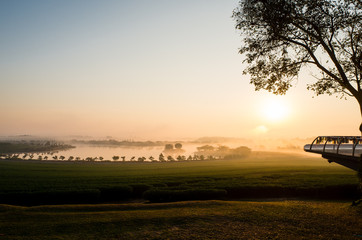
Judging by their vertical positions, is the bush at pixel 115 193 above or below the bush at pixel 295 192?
below

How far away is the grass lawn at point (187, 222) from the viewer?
11508 millimetres

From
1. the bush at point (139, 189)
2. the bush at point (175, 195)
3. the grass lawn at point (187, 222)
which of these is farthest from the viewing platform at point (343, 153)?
the bush at point (139, 189)

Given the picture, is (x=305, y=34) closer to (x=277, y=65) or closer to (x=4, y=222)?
(x=277, y=65)

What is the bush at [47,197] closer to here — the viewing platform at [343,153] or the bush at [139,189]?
the bush at [139,189]

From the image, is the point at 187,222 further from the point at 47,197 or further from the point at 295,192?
the point at 47,197

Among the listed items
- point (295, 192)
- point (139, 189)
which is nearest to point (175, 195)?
point (139, 189)

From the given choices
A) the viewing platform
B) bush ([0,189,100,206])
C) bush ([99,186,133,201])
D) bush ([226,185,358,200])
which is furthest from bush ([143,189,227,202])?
the viewing platform

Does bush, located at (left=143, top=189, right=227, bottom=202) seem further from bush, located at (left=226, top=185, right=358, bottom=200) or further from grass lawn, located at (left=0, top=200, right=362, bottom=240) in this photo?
grass lawn, located at (left=0, top=200, right=362, bottom=240)

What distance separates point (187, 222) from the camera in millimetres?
13367

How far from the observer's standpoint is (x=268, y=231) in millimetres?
11906

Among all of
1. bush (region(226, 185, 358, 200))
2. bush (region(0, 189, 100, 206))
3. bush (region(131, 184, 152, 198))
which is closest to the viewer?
bush (region(0, 189, 100, 206))

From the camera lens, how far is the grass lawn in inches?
453

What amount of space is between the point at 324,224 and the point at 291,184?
16215 mm

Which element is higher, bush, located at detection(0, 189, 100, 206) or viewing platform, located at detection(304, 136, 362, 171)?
viewing platform, located at detection(304, 136, 362, 171)
